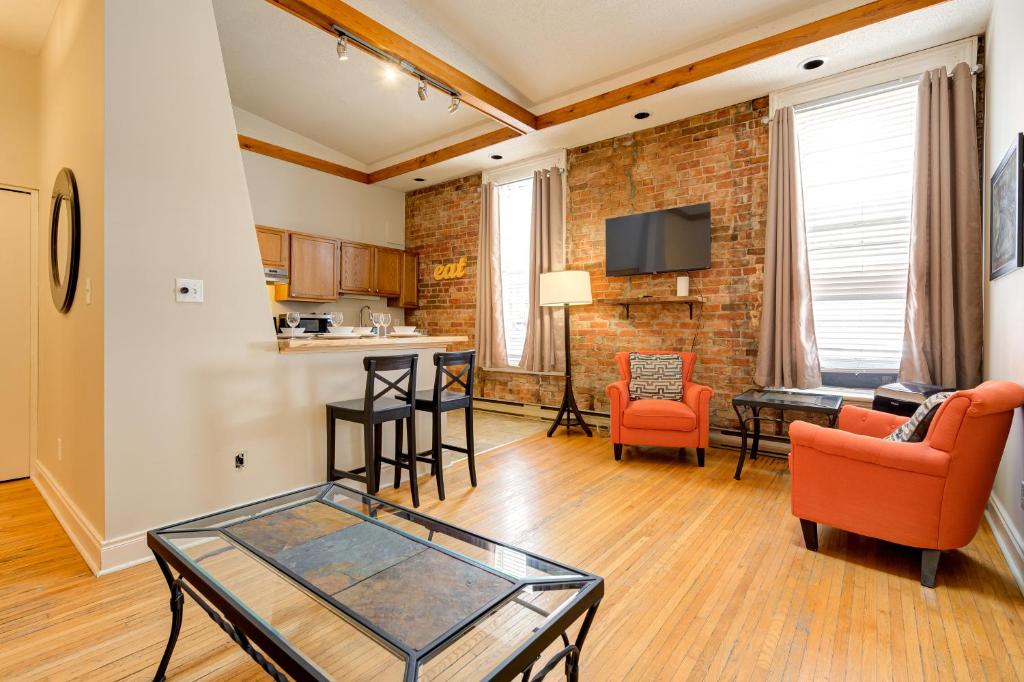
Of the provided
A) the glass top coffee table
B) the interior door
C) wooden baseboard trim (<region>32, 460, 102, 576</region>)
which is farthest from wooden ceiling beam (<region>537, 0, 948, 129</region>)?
wooden baseboard trim (<region>32, 460, 102, 576</region>)

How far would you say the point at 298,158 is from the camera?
5.72 meters

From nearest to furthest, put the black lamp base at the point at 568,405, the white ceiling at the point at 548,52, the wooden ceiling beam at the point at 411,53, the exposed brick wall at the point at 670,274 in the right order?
the wooden ceiling beam at the point at 411,53, the white ceiling at the point at 548,52, the exposed brick wall at the point at 670,274, the black lamp base at the point at 568,405

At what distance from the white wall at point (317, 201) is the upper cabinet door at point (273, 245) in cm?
23

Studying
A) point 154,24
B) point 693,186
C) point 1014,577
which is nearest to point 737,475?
point 1014,577

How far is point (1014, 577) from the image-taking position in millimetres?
2062

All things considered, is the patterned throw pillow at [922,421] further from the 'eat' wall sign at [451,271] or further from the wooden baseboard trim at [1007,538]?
the 'eat' wall sign at [451,271]

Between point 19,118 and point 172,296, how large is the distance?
97.5 inches

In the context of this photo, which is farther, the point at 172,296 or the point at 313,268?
the point at 313,268

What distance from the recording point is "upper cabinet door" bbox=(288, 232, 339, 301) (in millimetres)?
5484

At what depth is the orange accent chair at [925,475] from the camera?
6.31 ft

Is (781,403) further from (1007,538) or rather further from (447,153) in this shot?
(447,153)

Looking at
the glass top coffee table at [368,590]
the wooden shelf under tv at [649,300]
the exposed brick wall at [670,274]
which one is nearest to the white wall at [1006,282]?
the exposed brick wall at [670,274]

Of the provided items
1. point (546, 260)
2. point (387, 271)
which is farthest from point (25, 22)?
point (546, 260)

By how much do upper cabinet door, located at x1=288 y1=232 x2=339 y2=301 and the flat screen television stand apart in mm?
3266
